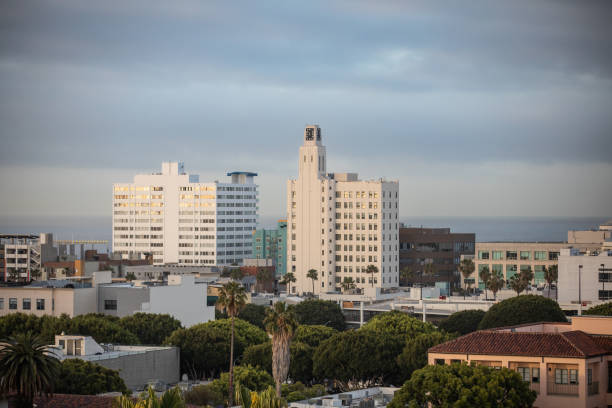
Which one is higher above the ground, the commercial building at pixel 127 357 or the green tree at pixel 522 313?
the green tree at pixel 522 313

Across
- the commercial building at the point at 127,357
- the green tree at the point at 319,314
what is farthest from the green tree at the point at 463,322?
the commercial building at the point at 127,357

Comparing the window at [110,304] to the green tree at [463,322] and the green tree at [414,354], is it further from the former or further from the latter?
the green tree at [414,354]

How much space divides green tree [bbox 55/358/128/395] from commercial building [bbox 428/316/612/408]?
29.0 metres

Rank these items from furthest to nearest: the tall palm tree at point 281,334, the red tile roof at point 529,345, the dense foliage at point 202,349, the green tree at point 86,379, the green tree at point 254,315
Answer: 1. the green tree at point 254,315
2. the dense foliage at point 202,349
3. the tall palm tree at point 281,334
4. the green tree at point 86,379
5. the red tile roof at point 529,345

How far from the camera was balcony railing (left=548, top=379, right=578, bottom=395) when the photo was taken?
74438 millimetres

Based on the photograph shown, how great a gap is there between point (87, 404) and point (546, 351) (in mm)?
30709

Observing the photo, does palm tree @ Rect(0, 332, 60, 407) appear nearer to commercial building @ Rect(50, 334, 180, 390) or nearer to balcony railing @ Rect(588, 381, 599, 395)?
commercial building @ Rect(50, 334, 180, 390)

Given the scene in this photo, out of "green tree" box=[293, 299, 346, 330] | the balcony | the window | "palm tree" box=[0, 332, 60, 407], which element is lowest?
"green tree" box=[293, 299, 346, 330]

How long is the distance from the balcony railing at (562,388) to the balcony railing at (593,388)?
99 cm

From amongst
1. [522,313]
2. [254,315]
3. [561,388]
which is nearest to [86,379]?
[561,388]

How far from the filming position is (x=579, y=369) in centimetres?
7425

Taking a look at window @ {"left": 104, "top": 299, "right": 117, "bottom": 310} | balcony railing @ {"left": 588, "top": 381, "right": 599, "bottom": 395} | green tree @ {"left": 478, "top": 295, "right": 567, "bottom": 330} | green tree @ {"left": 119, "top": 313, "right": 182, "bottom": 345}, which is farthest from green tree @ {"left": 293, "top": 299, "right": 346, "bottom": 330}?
balcony railing @ {"left": 588, "top": 381, "right": 599, "bottom": 395}

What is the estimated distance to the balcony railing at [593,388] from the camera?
7453 centimetres

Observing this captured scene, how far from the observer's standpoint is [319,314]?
614ft
